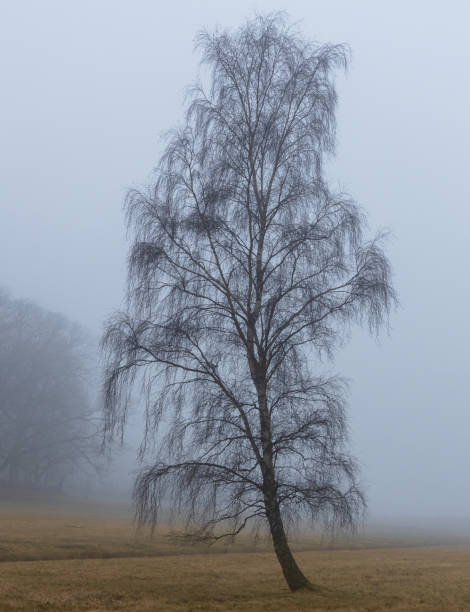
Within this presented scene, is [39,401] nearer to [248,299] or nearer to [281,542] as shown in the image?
[248,299]

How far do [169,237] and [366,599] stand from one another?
1186 cm

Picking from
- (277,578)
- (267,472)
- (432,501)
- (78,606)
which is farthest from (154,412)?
(432,501)

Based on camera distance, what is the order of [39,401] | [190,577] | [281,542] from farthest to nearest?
[39,401] < [190,577] < [281,542]

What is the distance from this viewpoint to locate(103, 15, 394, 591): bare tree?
17.9 m

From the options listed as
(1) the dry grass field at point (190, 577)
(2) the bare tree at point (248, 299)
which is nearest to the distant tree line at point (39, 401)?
(1) the dry grass field at point (190, 577)

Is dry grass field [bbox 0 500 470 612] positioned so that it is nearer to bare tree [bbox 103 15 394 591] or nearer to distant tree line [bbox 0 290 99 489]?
bare tree [bbox 103 15 394 591]

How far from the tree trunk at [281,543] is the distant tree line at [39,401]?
55.7m

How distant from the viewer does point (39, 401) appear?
248ft

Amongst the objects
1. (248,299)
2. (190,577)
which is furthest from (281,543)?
(248,299)

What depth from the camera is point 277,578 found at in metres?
22.8

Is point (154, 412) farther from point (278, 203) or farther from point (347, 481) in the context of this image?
point (278, 203)

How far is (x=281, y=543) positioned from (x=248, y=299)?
6984mm

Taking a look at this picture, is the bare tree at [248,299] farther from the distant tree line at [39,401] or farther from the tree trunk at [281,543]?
the distant tree line at [39,401]

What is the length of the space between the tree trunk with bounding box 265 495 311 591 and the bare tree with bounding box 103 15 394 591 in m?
0.04
